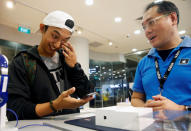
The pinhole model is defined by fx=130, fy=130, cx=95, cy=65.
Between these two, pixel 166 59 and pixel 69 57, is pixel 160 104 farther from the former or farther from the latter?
pixel 69 57

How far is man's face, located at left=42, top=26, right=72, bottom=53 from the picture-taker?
4.00 ft

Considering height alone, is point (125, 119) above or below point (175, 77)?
below

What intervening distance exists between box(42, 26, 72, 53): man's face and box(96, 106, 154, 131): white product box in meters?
0.82

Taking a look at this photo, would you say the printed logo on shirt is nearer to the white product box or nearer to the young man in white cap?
the white product box

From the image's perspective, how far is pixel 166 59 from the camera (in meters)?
1.30

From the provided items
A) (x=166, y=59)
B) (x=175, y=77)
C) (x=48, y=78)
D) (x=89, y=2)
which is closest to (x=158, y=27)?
(x=166, y=59)

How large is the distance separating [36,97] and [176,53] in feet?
4.36

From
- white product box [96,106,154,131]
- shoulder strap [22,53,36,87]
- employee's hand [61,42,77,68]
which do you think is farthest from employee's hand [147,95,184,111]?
shoulder strap [22,53,36,87]

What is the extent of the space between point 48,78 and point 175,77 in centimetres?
111

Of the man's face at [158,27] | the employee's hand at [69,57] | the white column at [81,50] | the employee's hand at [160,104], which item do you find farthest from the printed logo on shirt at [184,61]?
the white column at [81,50]

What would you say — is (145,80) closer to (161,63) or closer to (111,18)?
(161,63)

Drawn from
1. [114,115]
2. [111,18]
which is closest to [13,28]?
[111,18]

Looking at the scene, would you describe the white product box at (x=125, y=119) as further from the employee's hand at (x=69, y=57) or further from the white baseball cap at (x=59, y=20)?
the white baseball cap at (x=59, y=20)

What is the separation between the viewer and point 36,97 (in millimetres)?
1073
